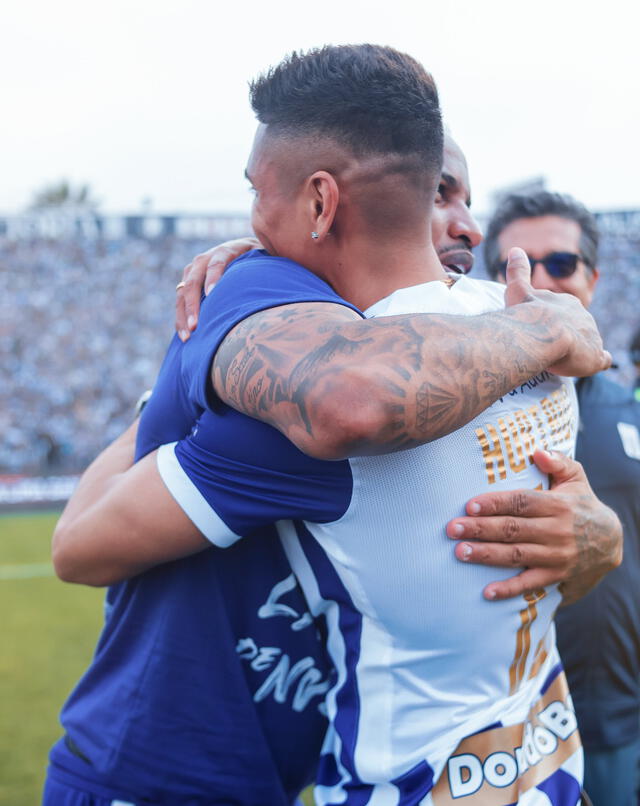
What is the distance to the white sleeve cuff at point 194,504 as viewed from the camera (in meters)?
1.49

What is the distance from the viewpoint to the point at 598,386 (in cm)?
311

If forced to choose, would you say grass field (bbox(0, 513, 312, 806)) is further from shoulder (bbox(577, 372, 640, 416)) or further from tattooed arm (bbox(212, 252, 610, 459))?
tattooed arm (bbox(212, 252, 610, 459))

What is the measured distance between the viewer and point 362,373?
126 centimetres

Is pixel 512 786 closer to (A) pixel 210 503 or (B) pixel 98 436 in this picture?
(A) pixel 210 503

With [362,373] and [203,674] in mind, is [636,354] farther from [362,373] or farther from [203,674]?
[362,373]

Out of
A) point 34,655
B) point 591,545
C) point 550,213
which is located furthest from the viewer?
point 34,655

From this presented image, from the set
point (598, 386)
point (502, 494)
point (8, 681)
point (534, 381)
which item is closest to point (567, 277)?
point (598, 386)

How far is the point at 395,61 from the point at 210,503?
909 mm

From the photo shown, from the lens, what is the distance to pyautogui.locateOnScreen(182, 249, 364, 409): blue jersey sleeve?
1.43 m

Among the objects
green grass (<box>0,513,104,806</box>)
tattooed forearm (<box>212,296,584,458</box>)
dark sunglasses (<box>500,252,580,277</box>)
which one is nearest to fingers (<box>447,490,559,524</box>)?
tattooed forearm (<box>212,296,584,458</box>)

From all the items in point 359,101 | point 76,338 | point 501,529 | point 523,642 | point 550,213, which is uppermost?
point 359,101

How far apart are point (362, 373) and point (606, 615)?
6.85 feet

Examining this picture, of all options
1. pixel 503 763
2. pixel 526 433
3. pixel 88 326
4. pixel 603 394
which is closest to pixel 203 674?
pixel 503 763

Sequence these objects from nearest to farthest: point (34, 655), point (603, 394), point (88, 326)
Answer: point (603, 394)
point (34, 655)
point (88, 326)
